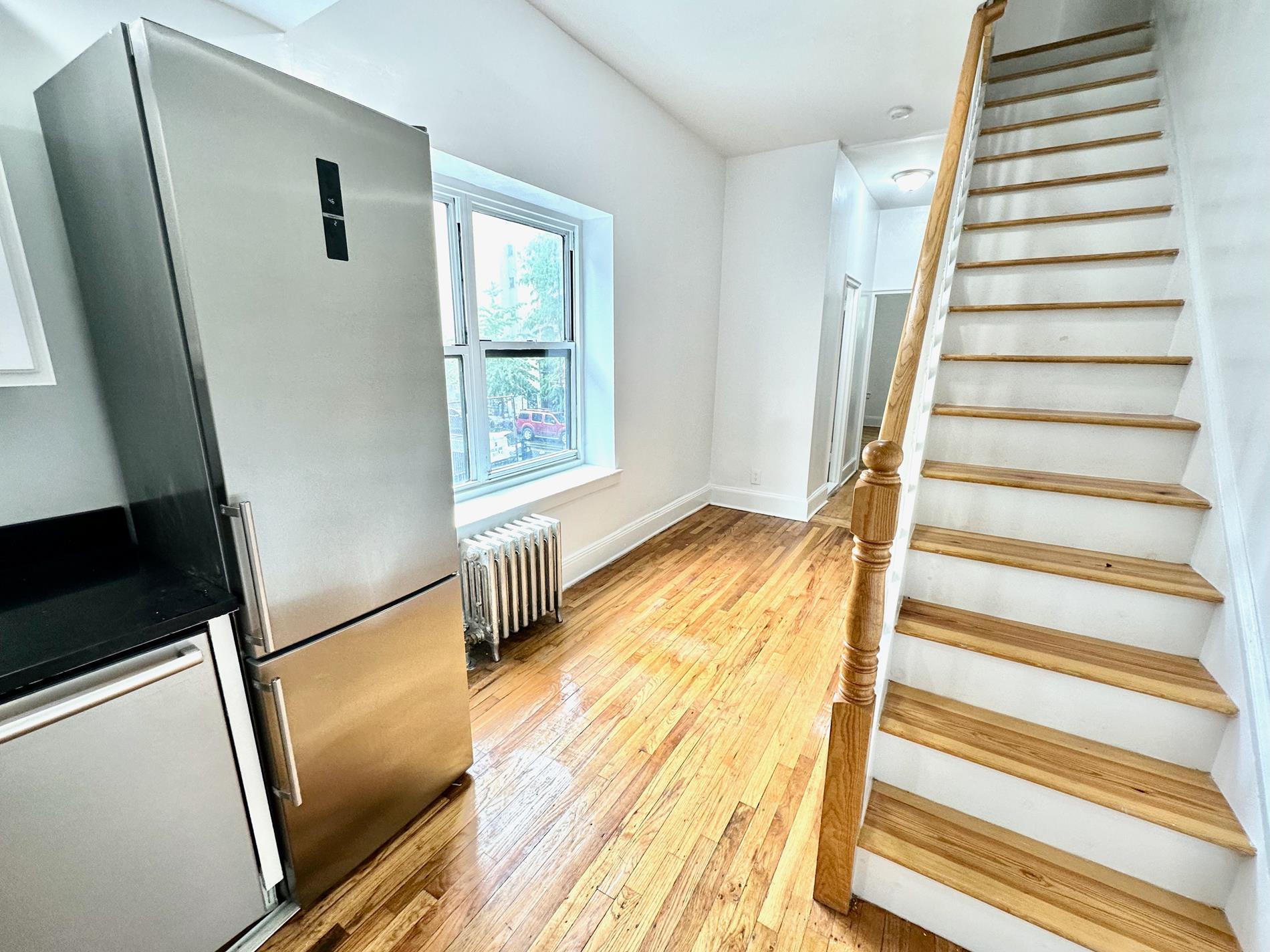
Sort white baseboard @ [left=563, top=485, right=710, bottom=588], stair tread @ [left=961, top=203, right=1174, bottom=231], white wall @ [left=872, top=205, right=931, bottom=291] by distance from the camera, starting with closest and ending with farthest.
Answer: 1. stair tread @ [left=961, top=203, right=1174, bottom=231]
2. white baseboard @ [left=563, top=485, right=710, bottom=588]
3. white wall @ [left=872, top=205, right=931, bottom=291]

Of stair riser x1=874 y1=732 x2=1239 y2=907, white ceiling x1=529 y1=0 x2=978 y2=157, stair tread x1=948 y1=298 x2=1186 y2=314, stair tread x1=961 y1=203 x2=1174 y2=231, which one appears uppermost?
white ceiling x1=529 y1=0 x2=978 y2=157

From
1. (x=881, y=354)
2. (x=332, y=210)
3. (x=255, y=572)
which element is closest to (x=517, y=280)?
(x=332, y=210)

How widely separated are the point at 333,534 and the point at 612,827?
119cm

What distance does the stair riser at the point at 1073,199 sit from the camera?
7.04 ft

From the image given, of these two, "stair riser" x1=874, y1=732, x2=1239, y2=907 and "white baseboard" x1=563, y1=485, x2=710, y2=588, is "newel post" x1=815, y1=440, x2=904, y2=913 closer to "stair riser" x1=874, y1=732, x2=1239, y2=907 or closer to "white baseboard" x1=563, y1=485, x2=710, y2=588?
"stair riser" x1=874, y1=732, x2=1239, y2=907

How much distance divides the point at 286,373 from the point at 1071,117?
3.50m

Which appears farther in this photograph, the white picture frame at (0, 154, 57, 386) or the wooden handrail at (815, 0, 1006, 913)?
the wooden handrail at (815, 0, 1006, 913)

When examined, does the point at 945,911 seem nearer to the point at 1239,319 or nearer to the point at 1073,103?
the point at 1239,319

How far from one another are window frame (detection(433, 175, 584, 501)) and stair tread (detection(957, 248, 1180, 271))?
2.05m

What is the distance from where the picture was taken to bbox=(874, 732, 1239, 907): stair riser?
1.18 m

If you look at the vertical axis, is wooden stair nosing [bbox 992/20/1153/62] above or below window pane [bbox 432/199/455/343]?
above

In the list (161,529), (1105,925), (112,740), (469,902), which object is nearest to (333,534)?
(161,529)

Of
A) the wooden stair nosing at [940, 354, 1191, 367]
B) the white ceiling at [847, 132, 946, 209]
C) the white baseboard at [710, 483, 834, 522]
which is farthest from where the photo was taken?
the white baseboard at [710, 483, 834, 522]

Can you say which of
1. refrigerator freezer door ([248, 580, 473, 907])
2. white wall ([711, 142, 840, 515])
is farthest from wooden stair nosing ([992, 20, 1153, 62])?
refrigerator freezer door ([248, 580, 473, 907])
